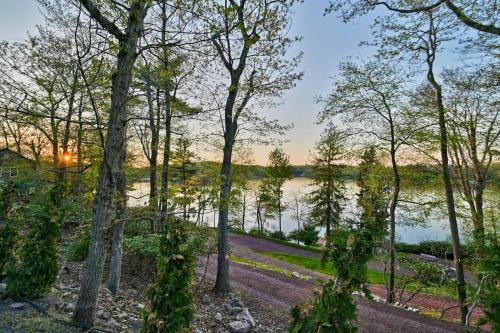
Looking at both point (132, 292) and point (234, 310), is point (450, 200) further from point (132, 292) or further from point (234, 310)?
point (132, 292)

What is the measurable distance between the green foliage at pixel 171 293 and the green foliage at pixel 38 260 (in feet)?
7.39

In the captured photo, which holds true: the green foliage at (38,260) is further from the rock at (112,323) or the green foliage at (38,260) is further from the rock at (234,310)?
the rock at (234,310)

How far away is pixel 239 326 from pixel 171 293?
294 centimetres

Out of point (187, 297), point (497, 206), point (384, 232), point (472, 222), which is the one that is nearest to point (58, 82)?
point (187, 297)

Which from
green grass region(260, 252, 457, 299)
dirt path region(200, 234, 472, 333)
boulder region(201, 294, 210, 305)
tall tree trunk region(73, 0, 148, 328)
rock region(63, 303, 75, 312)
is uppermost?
tall tree trunk region(73, 0, 148, 328)

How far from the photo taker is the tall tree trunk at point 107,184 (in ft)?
12.2

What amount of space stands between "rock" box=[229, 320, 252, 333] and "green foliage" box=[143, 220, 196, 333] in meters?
2.41

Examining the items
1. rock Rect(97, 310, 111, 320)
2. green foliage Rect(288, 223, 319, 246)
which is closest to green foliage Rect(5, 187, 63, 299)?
rock Rect(97, 310, 111, 320)

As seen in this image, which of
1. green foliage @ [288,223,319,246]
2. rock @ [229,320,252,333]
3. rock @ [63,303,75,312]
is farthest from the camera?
green foliage @ [288,223,319,246]

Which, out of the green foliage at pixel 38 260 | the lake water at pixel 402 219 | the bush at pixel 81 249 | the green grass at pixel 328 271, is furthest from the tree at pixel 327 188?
the green foliage at pixel 38 260

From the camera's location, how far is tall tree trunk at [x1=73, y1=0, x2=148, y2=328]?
3711mm

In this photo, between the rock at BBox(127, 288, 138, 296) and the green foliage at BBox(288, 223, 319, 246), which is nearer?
the rock at BBox(127, 288, 138, 296)

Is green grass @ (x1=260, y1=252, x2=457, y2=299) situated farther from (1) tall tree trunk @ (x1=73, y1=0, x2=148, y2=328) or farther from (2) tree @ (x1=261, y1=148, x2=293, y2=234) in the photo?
(2) tree @ (x1=261, y1=148, x2=293, y2=234)

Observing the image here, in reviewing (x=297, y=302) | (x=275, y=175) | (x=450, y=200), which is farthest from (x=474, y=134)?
(x=275, y=175)
